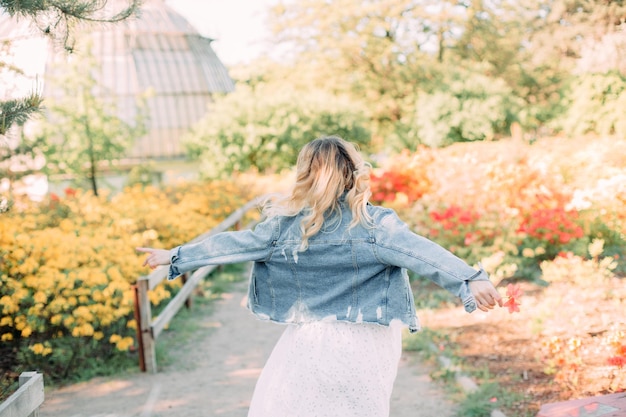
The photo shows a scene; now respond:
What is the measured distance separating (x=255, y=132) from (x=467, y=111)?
7.12 metres

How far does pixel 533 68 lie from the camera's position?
26.5 metres

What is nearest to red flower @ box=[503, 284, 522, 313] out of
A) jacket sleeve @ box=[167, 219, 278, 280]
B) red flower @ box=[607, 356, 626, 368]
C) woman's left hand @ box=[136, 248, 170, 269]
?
jacket sleeve @ box=[167, 219, 278, 280]

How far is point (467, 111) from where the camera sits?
20.6m

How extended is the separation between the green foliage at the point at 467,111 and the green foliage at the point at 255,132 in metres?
3.92

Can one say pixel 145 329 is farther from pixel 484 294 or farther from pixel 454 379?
pixel 484 294

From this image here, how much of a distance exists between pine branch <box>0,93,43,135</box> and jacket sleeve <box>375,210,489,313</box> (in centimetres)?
242

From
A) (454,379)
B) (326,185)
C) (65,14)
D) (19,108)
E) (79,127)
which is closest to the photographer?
→ (326,185)

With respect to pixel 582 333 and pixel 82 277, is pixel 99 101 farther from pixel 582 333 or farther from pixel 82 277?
pixel 582 333

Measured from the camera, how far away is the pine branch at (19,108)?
368cm

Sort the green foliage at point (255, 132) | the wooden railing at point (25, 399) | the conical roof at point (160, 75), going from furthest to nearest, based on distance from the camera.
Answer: the conical roof at point (160, 75) → the green foliage at point (255, 132) → the wooden railing at point (25, 399)

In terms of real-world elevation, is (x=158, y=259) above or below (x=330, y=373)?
above

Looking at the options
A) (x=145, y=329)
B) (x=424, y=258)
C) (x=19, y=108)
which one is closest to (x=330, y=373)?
(x=424, y=258)

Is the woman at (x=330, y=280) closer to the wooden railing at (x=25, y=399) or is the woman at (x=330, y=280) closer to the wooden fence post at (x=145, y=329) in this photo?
the wooden railing at (x=25, y=399)

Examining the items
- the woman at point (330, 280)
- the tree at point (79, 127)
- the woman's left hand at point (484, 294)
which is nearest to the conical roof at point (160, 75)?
the tree at point (79, 127)
